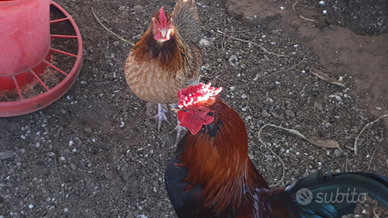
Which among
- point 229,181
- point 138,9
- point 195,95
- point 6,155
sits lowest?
point 6,155

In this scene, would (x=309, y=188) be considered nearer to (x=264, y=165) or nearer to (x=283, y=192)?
(x=283, y=192)

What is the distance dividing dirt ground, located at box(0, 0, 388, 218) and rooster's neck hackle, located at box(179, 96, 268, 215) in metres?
0.72

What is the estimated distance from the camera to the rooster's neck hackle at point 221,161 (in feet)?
6.12

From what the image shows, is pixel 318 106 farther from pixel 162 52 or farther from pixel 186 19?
pixel 162 52

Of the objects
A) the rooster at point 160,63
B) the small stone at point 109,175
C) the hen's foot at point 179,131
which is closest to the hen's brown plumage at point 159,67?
the rooster at point 160,63

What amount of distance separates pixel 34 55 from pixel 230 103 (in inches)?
73.1

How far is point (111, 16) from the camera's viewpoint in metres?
4.03

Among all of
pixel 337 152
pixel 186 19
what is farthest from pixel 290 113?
pixel 186 19

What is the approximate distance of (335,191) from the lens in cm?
180

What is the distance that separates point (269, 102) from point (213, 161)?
5.44 ft

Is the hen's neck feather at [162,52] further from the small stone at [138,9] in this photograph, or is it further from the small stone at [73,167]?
the small stone at [138,9]

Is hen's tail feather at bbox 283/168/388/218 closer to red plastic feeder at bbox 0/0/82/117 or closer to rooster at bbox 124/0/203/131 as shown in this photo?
rooster at bbox 124/0/203/131

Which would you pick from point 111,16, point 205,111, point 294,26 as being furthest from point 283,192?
point 111,16

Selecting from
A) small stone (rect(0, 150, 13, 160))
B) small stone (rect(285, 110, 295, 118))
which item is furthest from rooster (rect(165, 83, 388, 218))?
small stone (rect(0, 150, 13, 160))
